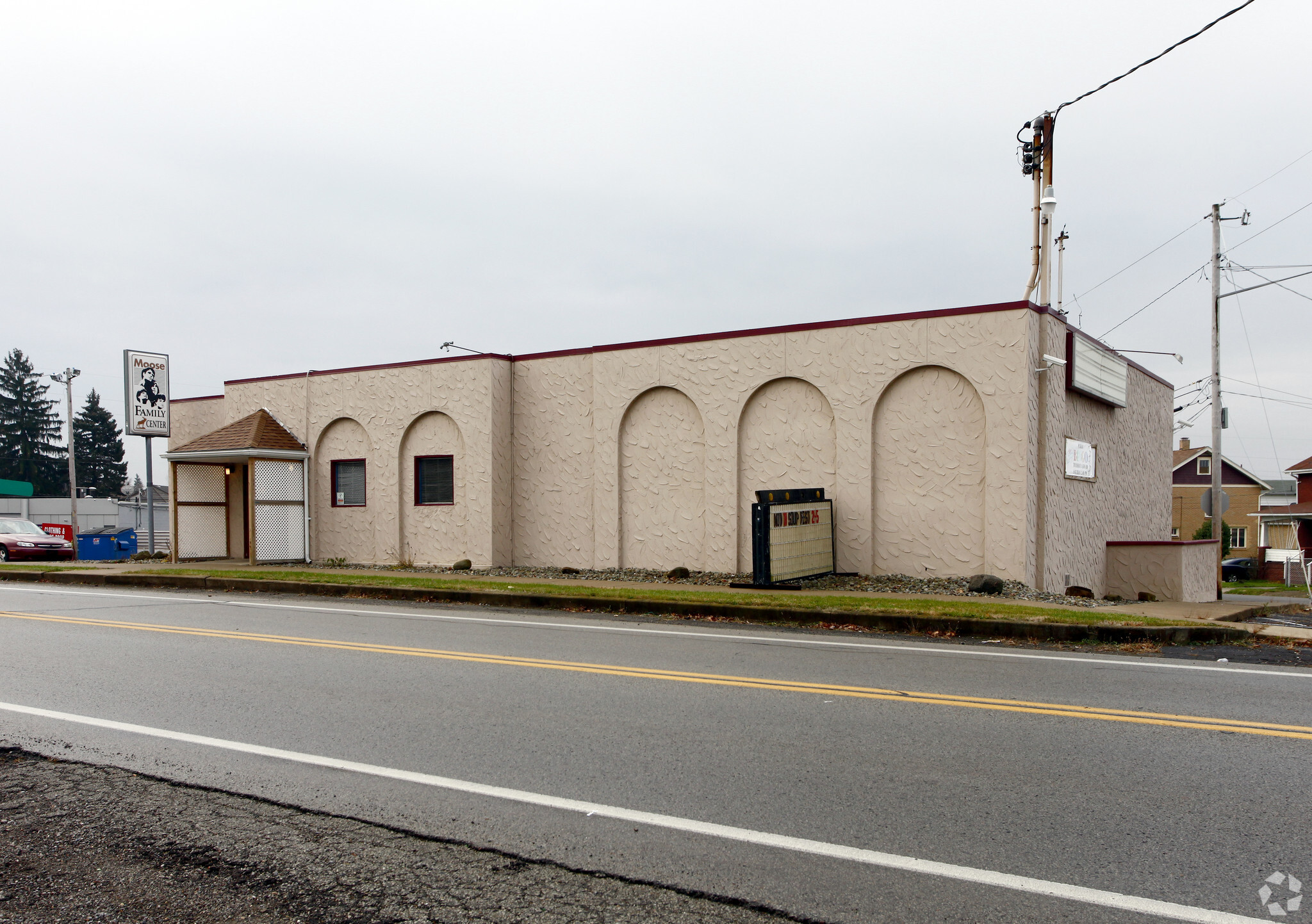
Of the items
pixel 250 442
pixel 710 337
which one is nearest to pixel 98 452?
pixel 250 442

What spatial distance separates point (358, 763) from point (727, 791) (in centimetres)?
218

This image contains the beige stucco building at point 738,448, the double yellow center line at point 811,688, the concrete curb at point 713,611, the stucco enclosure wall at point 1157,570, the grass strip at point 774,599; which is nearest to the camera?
the double yellow center line at point 811,688

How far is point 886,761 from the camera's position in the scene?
541 cm

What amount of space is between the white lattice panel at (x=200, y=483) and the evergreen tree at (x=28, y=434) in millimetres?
73920

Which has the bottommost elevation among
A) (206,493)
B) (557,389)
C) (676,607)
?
(676,607)

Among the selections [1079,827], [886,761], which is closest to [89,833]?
[886,761]

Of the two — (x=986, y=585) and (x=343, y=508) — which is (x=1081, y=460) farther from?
(x=343, y=508)

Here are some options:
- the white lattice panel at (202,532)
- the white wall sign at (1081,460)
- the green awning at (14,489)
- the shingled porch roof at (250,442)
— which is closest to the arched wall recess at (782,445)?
the white wall sign at (1081,460)

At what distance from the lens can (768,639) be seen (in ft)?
34.6

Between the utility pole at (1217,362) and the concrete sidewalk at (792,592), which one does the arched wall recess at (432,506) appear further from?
the utility pole at (1217,362)

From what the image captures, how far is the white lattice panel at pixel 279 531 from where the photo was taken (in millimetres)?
21859

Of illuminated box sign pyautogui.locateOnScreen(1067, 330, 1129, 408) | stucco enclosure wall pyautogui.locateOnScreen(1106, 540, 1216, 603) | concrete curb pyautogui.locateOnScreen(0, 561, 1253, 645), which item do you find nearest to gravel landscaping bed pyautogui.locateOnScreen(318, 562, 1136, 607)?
stucco enclosure wall pyautogui.locateOnScreen(1106, 540, 1216, 603)

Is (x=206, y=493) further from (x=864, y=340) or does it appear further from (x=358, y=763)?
(x=358, y=763)

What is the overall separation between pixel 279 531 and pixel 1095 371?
60.0 feet
